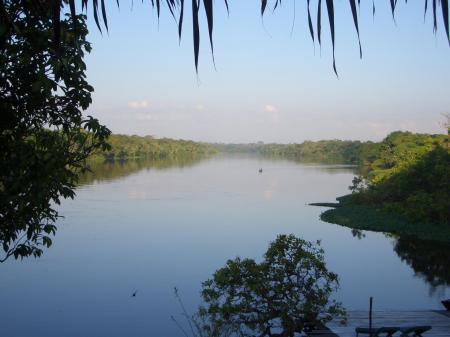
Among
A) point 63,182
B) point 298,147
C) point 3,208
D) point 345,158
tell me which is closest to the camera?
point 3,208

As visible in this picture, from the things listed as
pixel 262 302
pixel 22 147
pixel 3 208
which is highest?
pixel 22 147

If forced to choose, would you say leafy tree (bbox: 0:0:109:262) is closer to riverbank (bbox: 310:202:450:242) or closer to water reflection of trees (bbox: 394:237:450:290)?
water reflection of trees (bbox: 394:237:450:290)

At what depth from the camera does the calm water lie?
587 inches

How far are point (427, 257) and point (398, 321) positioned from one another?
1282 cm

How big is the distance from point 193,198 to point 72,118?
1505 inches

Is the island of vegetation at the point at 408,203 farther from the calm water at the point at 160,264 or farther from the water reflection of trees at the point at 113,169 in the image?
the water reflection of trees at the point at 113,169

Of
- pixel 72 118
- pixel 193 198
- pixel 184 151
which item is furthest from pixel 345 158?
pixel 72 118

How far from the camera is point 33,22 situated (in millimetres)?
4484

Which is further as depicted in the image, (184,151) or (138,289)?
(184,151)

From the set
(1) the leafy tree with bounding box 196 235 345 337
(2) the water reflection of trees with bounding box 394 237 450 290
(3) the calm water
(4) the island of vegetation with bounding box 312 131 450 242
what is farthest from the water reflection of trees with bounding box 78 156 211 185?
(1) the leafy tree with bounding box 196 235 345 337

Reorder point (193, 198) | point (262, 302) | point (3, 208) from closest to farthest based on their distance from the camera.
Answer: point (3, 208)
point (262, 302)
point (193, 198)

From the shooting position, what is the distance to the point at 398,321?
999cm

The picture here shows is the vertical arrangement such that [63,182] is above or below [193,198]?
above

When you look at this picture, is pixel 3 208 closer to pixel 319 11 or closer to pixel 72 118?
pixel 72 118
